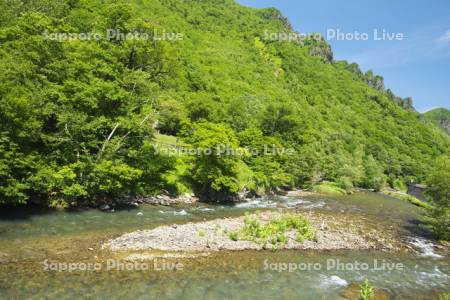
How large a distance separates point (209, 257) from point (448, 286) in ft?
50.9

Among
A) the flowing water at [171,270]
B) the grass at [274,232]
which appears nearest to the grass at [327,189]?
the flowing water at [171,270]

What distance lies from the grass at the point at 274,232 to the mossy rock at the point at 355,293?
6.38 metres

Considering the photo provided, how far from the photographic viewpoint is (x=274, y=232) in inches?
1065

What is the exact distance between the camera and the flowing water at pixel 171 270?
52.8ft

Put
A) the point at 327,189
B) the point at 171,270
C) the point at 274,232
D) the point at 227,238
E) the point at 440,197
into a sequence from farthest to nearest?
the point at 327,189
the point at 440,197
the point at 274,232
the point at 227,238
the point at 171,270

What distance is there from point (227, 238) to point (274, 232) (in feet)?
14.5

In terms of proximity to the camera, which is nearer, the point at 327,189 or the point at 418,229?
the point at 418,229

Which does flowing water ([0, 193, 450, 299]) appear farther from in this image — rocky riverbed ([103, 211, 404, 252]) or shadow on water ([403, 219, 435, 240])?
shadow on water ([403, 219, 435, 240])

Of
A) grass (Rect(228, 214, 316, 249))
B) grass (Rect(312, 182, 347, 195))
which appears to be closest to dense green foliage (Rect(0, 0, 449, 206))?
grass (Rect(312, 182, 347, 195))

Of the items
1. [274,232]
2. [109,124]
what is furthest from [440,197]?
[109,124]

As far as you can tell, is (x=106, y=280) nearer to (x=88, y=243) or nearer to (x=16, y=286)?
(x=16, y=286)

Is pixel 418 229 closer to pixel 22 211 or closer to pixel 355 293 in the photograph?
pixel 355 293

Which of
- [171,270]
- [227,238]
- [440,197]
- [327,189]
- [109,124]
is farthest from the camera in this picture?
[327,189]

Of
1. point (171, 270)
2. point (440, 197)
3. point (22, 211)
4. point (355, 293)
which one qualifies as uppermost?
point (440, 197)
